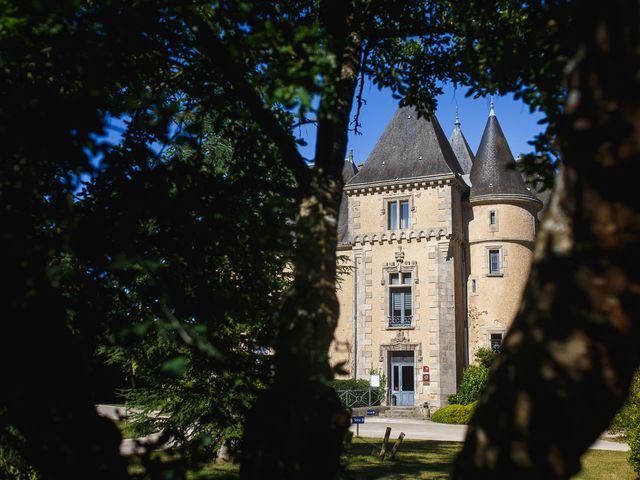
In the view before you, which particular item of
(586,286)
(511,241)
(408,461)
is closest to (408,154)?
(511,241)

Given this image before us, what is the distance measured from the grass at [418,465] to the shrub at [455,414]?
7449 mm

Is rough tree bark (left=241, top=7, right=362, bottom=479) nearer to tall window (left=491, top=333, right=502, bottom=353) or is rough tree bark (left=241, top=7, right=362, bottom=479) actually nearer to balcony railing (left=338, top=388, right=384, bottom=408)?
balcony railing (left=338, top=388, right=384, bottom=408)

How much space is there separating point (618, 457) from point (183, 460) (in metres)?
14.6

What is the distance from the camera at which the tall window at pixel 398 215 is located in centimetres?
3014

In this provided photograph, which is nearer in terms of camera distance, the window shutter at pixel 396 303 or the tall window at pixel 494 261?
the tall window at pixel 494 261

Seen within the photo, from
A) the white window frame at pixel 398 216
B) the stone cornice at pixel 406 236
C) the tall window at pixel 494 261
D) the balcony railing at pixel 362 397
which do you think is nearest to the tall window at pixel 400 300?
the stone cornice at pixel 406 236

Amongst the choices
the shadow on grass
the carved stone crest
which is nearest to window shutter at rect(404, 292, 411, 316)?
the carved stone crest

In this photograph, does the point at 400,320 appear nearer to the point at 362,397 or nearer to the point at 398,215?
the point at 362,397

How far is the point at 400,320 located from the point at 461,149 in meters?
10.9

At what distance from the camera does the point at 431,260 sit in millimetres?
29000

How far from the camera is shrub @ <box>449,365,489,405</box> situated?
26484 millimetres

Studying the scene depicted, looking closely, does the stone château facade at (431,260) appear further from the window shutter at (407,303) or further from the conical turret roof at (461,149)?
the conical turret roof at (461,149)

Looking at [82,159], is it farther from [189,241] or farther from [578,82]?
[578,82]

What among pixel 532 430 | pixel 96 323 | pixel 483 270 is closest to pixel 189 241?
pixel 96 323
